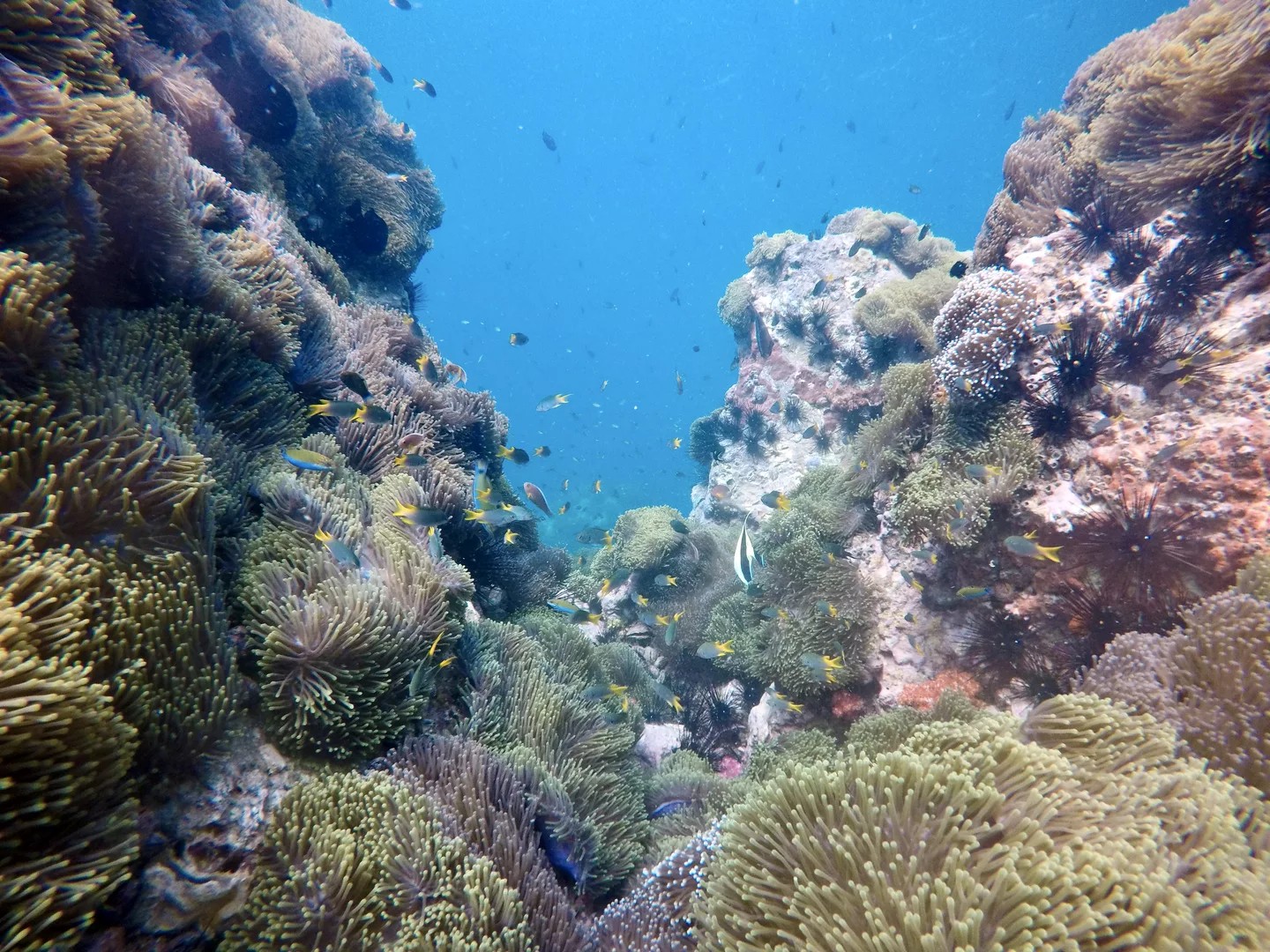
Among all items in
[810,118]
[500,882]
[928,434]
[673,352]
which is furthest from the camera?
[673,352]

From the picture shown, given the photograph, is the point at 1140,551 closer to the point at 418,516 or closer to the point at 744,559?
the point at 744,559

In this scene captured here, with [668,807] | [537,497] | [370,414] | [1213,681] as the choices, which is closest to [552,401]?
[537,497]

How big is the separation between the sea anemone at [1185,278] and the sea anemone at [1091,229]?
674 millimetres

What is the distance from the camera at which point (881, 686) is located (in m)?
5.22

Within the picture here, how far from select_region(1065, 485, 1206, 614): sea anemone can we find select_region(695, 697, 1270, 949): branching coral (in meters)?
1.77

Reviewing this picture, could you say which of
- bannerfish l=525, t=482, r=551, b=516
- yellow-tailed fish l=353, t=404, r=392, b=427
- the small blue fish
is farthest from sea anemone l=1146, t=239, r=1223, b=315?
yellow-tailed fish l=353, t=404, r=392, b=427

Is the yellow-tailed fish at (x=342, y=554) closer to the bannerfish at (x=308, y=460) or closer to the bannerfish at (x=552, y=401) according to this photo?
the bannerfish at (x=308, y=460)

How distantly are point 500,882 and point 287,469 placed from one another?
3.16 metres

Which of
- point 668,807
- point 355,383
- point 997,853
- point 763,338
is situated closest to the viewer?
point 997,853

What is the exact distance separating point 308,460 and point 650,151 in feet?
464

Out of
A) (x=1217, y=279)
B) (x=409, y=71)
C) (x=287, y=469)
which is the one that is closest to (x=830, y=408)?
(x=1217, y=279)

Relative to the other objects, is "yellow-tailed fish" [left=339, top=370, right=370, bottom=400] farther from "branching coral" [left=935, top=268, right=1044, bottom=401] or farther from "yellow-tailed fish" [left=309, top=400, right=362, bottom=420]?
"branching coral" [left=935, top=268, right=1044, bottom=401]

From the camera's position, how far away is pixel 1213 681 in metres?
2.80

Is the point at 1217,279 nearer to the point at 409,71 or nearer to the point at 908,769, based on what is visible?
the point at 908,769
